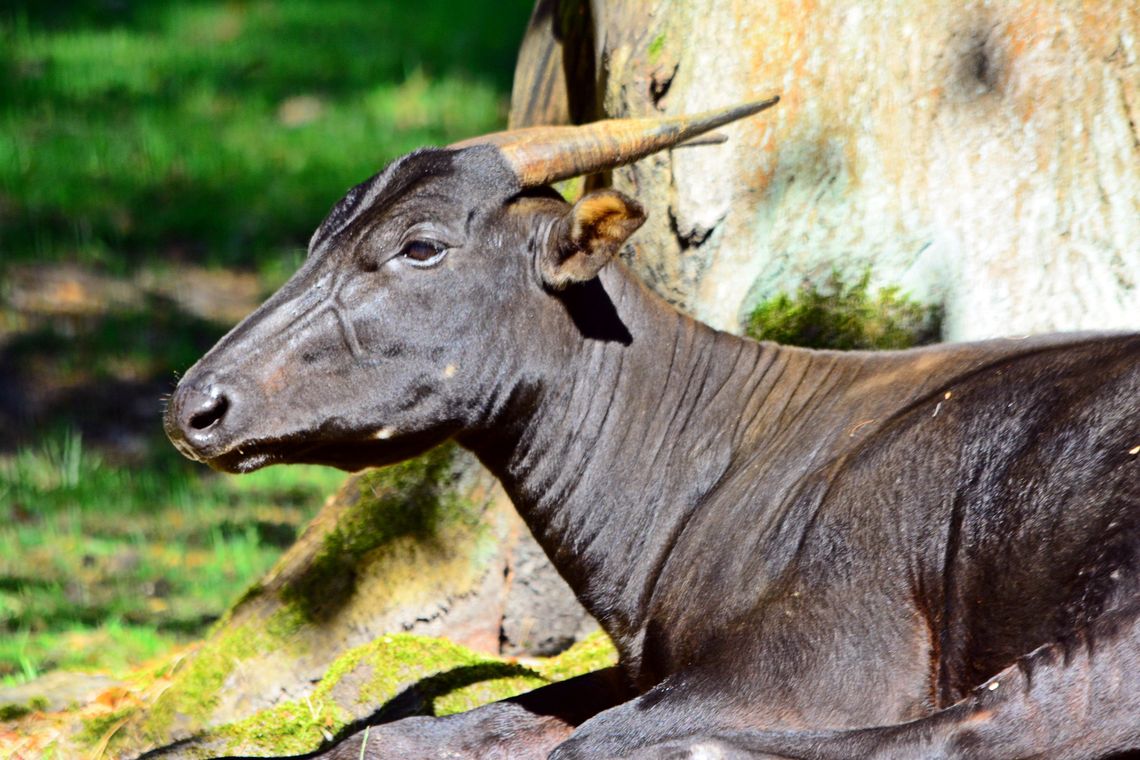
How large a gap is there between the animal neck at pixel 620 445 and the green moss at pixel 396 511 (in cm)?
153

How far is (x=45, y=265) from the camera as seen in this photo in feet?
36.6

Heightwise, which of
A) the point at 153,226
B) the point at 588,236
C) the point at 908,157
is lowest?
the point at 588,236

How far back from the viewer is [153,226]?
1175cm

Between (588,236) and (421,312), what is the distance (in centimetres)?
54

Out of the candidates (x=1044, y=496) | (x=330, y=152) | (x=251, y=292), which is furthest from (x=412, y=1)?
(x=1044, y=496)

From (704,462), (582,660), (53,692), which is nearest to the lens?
(704,462)

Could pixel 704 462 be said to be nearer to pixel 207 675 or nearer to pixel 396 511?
pixel 396 511

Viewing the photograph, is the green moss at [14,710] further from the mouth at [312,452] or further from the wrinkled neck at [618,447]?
the wrinkled neck at [618,447]

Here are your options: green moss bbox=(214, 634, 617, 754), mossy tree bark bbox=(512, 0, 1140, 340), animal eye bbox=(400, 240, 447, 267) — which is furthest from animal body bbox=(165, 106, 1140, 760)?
mossy tree bark bbox=(512, 0, 1140, 340)

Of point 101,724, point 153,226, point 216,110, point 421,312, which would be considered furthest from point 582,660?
point 216,110

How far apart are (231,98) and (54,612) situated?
23.6ft

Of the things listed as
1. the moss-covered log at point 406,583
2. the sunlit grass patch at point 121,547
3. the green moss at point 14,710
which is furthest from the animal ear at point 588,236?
the sunlit grass patch at point 121,547

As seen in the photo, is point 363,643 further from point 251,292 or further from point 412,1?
point 412,1

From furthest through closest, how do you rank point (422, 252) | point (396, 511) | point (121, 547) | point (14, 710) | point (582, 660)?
1. point (121, 547)
2. point (396, 511)
3. point (582, 660)
4. point (14, 710)
5. point (422, 252)
